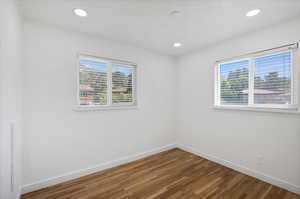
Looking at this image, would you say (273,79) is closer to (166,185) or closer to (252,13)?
(252,13)

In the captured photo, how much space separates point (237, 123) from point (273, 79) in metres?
0.90

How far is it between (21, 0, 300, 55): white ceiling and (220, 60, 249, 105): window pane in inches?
23.1

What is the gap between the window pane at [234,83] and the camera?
236 centimetres

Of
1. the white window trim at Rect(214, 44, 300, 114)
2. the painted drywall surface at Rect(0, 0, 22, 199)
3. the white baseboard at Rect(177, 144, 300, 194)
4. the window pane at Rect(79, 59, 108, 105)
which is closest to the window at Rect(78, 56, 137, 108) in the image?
the window pane at Rect(79, 59, 108, 105)

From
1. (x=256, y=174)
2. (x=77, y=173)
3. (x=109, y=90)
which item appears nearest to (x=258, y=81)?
(x=256, y=174)

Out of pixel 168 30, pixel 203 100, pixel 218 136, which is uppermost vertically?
pixel 168 30

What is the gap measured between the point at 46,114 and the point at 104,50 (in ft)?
4.73

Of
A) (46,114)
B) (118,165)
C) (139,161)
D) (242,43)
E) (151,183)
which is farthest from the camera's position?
(139,161)

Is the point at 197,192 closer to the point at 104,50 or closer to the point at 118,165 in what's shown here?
the point at 118,165

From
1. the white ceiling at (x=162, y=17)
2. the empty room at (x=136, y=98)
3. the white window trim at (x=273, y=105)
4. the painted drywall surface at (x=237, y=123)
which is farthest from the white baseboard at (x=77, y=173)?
the white ceiling at (x=162, y=17)

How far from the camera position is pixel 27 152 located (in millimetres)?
1798

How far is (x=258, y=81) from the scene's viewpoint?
7.19 ft

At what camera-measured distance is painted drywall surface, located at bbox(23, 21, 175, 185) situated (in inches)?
72.2

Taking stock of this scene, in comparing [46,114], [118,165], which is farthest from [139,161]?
[46,114]
